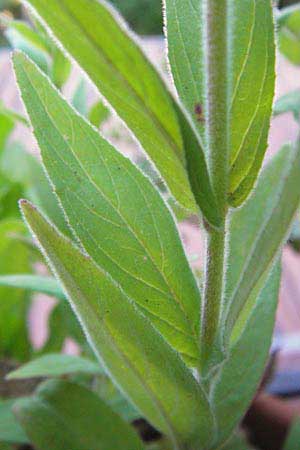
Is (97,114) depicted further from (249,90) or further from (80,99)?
(249,90)

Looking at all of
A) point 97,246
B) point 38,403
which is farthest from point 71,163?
point 38,403

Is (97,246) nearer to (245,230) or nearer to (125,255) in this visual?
(125,255)

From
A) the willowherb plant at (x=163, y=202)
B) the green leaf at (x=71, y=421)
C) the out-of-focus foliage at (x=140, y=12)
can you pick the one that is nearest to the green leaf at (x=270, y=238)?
the willowherb plant at (x=163, y=202)

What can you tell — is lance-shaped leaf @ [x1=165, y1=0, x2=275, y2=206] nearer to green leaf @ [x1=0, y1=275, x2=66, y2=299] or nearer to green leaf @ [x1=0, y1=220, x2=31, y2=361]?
green leaf @ [x1=0, y1=275, x2=66, y2=299]

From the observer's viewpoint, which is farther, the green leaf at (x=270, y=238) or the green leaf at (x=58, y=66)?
the green leaf at (x=58, y=66)

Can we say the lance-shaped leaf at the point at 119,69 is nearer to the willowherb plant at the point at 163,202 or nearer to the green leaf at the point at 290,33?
the willowherb plant at the point at 163,202

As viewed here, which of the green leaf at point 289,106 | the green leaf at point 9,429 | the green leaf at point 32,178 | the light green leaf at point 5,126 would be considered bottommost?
the green leaf at point 9,429

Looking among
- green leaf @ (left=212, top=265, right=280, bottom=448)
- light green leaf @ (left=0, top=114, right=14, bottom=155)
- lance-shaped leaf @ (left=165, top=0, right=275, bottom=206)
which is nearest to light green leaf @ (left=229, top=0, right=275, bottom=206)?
lance-shaped leaf @ (left=165, top=0, right=275, bottom=206)
